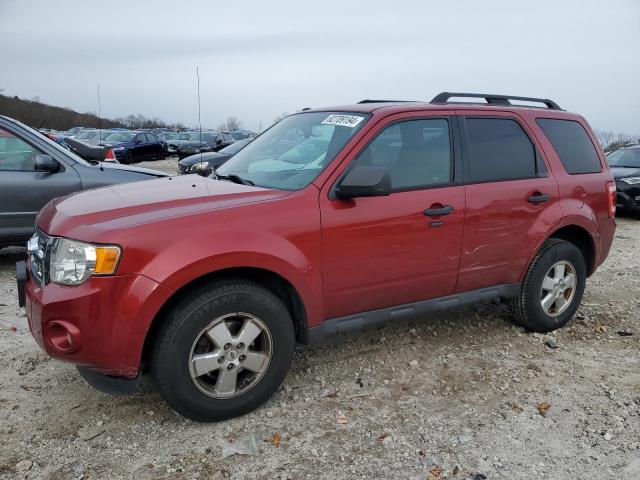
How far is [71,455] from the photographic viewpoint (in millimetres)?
2764

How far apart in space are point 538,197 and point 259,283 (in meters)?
2.28

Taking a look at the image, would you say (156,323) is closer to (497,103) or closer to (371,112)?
(371,112)

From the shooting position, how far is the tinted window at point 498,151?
3.87 meters

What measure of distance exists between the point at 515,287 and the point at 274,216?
2.19 m

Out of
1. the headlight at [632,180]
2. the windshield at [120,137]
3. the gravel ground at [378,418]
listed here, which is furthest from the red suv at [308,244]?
the windshield at [120,137]

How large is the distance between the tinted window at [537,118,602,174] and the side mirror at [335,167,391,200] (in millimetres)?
1908

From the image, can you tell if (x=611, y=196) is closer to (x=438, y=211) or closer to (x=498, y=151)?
(x=498, y=151)

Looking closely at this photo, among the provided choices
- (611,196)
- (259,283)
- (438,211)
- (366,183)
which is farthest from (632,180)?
(259,283)

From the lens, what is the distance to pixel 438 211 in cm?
357

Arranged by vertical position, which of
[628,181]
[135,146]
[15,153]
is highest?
A: [135,146]

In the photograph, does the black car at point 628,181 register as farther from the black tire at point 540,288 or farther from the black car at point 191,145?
the black car at point 191,145

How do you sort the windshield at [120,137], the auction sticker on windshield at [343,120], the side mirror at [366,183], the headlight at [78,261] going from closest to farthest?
the headlight at [78,261]
the side mirror at [366,183]
the auction sticker on windshield at [343,120]
the windshield at [120,137]

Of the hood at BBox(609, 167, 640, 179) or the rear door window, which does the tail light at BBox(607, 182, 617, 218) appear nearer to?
the rear door window

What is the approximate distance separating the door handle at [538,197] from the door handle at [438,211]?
0.80 metres
